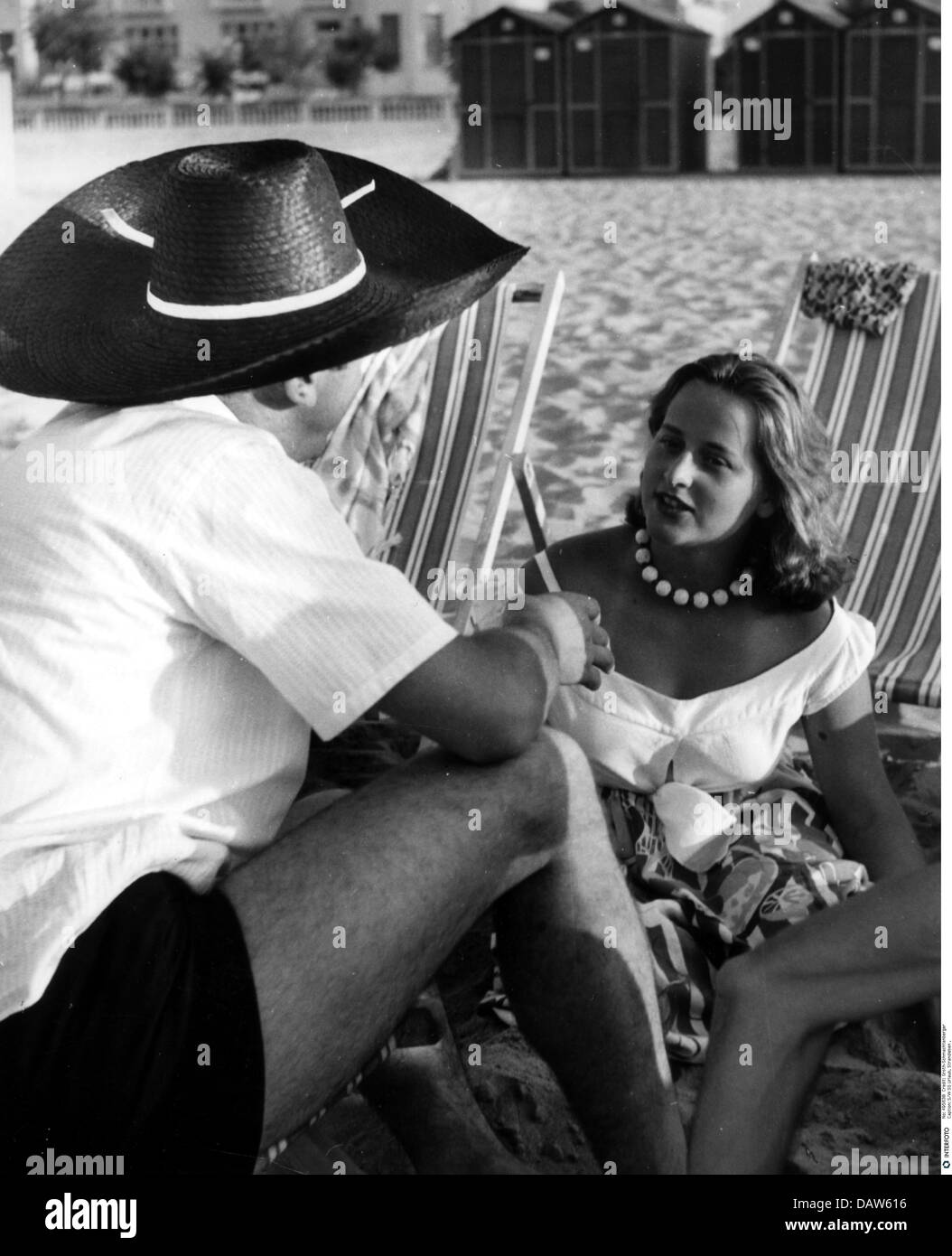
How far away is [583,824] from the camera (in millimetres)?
2102

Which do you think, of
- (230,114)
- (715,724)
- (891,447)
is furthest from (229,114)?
(715,724)

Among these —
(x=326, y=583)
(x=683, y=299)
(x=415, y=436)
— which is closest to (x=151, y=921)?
(x=326, y=583)

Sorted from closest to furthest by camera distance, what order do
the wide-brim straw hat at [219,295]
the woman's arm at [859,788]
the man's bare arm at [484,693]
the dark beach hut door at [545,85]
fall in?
the man's bare arm at [484,693], the wide-brim straw hat at [219,295], the woman's arm at [859,788], the dark beach hut door at [545,85]

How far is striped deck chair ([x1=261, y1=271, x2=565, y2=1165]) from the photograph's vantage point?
376 cm

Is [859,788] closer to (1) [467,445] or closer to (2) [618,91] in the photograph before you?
(1) [467,445]

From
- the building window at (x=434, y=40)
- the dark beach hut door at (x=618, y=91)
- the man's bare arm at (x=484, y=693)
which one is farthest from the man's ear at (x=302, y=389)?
the dark beach hut door at (x=618, y=91)

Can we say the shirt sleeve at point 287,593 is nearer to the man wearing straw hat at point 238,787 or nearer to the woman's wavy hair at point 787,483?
the man wearing straw hat at point 238,787

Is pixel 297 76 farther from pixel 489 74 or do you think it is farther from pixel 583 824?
pixel 583 824

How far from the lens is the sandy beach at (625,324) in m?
2.53

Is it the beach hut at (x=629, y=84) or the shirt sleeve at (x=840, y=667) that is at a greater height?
the beach hut at (x=629, y=84)

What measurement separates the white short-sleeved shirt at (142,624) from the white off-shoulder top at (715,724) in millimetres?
953

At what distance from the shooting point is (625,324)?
884 centimetres

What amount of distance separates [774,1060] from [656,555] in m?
1.01

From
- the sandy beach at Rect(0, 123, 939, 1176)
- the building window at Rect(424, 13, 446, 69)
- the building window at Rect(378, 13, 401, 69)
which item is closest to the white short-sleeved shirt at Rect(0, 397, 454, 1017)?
the sandy beach at Rect(0, 123, 939, 1176)
